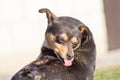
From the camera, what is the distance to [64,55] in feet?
19.8

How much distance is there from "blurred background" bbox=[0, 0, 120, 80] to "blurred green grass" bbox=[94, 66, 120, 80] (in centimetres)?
27

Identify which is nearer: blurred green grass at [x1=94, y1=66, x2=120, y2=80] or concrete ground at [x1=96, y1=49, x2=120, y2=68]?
blurred green grass at [x1=94, y1=66, x2=120, y2=80]

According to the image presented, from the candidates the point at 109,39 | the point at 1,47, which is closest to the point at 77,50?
the point at 1,47

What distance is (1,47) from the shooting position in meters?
11.1

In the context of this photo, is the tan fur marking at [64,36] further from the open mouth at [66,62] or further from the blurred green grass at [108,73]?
the blurred green grass at [108,73]

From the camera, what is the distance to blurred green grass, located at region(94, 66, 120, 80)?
33.5 feet

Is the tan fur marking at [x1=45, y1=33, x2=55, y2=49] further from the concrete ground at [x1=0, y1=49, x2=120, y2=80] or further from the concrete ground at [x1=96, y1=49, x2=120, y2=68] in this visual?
the concrete ground at [x1=96, y1=49, x2=120, y2=68]


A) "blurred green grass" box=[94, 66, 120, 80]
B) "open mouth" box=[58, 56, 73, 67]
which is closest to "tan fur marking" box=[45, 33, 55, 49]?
"open mouth" box=[58, 56, 73, 67]

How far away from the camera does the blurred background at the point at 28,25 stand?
11086 mm

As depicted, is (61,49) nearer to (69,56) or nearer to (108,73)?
(69,56)

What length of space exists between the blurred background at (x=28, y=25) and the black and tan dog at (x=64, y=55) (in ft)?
14.9

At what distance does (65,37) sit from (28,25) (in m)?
5.12

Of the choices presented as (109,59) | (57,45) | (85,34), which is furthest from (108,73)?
(57,45)

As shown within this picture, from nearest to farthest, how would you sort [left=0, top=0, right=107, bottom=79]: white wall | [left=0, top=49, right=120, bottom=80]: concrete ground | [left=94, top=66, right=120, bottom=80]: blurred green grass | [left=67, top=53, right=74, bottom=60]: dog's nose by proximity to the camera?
[left=67, top=53, right=74, bottom=60]: dog's nose, [left=94, top=66, right=120, bottom=80]: blurred green grass, [left=0, top=49, right=120, bottom=80]: concrete ground, [left=0, top=0, right=107, bottom=79]: white wall
